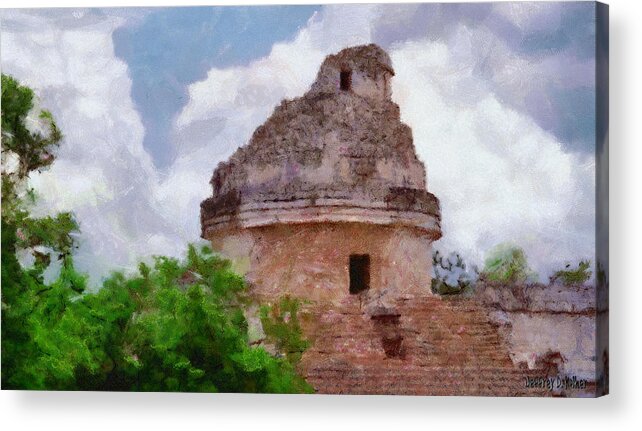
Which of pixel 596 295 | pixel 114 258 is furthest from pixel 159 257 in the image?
pixel 596 295

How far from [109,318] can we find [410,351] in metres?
2.34

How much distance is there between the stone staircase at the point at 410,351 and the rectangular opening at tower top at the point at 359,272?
10 cm

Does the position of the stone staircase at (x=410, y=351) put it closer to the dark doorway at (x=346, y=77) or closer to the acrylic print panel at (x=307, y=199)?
the acrylic print panel at (x=307, y=199)

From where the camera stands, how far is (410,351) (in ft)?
35.1

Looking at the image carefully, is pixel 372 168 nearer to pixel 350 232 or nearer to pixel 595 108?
pixel 350 232

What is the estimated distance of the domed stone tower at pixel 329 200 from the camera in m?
10.9

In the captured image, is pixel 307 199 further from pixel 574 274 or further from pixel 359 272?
pixel 574 274

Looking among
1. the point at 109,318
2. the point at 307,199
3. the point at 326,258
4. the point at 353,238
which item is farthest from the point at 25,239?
the point at 353,238

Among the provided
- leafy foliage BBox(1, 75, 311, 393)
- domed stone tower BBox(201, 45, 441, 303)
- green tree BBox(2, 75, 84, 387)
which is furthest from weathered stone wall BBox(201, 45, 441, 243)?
green tree BBox(2, 75, 84, 387)

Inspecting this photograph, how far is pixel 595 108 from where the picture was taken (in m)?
10.4

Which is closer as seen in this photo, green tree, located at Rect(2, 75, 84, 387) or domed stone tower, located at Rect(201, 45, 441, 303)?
domed stone tower, located at Rect(201, 45, 441, 303)

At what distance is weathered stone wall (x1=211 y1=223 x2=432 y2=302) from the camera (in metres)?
10.9

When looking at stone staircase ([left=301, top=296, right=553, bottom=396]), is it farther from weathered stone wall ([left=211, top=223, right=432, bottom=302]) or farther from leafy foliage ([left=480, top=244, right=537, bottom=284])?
leafy foliage ([left=480, top=244, right=537, bottom=284])

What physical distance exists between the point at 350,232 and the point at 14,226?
8.65ft
